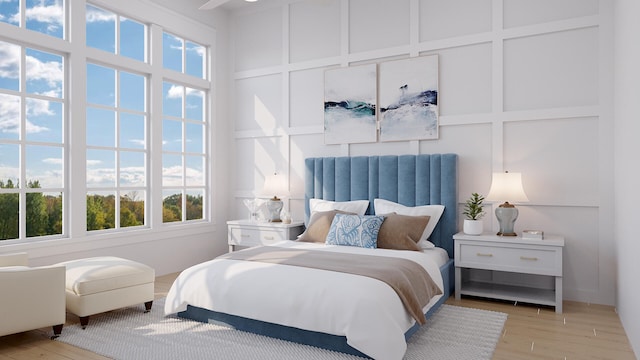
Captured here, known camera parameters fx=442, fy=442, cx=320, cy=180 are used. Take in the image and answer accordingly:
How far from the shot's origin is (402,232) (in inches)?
157

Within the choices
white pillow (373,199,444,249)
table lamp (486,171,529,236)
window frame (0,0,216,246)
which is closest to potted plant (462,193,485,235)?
table lamp (486,171,529,236)

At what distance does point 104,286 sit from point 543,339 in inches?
126

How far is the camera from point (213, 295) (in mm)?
3160

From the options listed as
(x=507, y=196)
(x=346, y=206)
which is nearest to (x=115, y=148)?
(x=346, y=206)

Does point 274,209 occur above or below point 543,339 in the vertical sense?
above

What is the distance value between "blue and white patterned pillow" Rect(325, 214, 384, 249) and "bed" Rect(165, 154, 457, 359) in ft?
0.30

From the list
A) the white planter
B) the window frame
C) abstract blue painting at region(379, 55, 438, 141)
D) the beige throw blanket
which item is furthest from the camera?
abstract blue painting at region(379, 55, 438, 141)

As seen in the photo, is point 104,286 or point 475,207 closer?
point 104,286

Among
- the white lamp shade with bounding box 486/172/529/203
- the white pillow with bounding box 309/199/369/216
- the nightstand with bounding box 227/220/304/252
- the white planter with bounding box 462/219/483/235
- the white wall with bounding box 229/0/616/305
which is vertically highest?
the white wall with bounding box 229/0/616/305

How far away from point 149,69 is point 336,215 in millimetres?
2657

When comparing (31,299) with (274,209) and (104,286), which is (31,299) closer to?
(104,286)

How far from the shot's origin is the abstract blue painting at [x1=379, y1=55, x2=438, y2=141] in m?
4.60

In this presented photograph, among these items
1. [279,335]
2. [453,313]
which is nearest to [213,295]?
[279,335]

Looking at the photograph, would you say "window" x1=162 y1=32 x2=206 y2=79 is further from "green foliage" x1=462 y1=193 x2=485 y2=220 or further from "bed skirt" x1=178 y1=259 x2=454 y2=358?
"green foliage" x1=462 y1=193 x2=485 y2=220
